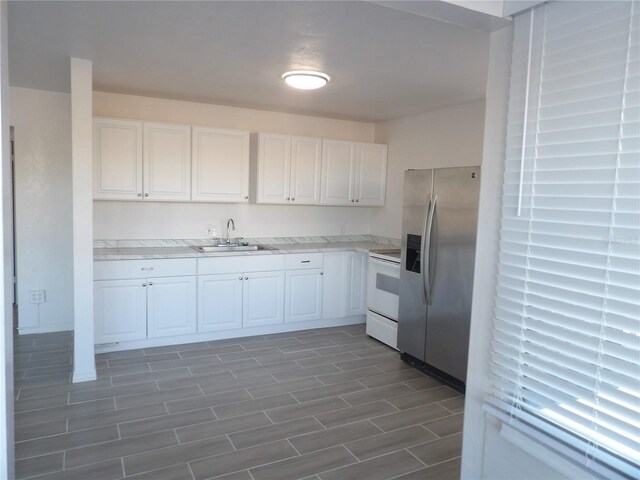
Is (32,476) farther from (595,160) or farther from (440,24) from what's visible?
(440,24)

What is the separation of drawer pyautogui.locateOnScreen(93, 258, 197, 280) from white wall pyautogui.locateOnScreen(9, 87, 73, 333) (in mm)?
952

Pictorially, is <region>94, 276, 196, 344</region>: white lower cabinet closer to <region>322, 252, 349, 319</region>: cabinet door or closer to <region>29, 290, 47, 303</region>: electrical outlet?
<region>29, 290, 47, 303</region>: electrical outlet

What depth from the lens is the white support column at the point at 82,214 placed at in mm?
3393

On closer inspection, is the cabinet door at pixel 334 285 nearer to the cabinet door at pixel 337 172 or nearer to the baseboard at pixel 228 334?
the baseboard at pixel 228 334

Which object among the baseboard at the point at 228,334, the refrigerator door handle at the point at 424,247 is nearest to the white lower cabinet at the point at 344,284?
the baseboard at the point at 228,334

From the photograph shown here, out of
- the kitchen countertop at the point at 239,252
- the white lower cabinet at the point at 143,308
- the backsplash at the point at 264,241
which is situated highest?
the backsplash at the point at 264,241

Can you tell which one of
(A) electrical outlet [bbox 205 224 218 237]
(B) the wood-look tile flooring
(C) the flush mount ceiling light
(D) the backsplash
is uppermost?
(C) the flush mount ceiling light

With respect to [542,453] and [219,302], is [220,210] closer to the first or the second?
[219,302]

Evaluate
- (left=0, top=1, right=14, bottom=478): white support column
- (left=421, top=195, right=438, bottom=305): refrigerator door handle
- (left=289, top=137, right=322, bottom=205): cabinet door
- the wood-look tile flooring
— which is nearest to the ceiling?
(left=289, top=137, right=322, bottom=205): cabinet door

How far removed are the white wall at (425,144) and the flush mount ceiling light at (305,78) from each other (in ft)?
5.35

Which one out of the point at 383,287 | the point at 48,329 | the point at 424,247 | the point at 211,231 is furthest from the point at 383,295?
the point at 48,329

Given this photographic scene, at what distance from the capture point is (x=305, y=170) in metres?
5.23

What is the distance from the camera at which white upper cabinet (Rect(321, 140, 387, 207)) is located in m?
5.37

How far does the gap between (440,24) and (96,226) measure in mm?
3738
